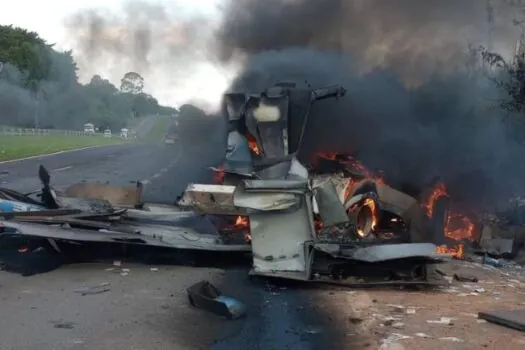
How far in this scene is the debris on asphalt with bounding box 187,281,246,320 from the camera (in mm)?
5781

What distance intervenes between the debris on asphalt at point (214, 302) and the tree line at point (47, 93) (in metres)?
25.5

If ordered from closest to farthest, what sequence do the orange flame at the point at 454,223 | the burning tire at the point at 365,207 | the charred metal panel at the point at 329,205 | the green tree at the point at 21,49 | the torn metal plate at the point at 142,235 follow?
the torn metal plate at the point at 142,235, the charred metal panel at the point at 329,205, the burning tire at the point at 365,207, the orange flame at the point at 454,223, the green tree at the point at 21,49

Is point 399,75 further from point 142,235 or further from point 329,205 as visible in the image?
point 142,235

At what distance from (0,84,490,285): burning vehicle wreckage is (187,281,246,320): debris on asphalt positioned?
3.13 ft

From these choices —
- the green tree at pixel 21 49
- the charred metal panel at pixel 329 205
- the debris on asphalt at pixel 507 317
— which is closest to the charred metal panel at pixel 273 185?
the charred metal panel at pixel 329 205

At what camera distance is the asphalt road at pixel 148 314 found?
4.99 meters

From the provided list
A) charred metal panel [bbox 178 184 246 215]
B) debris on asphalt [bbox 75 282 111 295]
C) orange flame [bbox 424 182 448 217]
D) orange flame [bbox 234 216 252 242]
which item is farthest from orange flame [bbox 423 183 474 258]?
debris on asphalt [bbox 75 282 111 295]

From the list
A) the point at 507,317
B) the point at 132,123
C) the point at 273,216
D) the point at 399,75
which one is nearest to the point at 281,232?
the point at 273,216

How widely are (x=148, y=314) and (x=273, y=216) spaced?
2.20 meters

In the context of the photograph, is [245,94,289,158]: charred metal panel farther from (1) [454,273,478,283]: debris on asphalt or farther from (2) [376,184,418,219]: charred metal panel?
(1) [454,273,478,283]: debris on asphalt

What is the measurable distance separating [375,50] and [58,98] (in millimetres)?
46458

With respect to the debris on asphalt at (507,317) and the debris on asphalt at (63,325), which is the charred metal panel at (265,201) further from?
the debris on asphalt at (63,325)

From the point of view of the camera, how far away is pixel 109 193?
10.7 metres

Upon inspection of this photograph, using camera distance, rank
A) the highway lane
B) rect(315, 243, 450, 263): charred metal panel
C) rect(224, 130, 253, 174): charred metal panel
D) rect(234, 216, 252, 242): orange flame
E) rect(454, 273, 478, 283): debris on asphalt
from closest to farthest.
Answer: rect(315, 243, 450, 263): charred metal panel < rect(454, 273, 478, 283): debris on asphalt < rect(234, 216, 252, 242): orange flame < rect(224, 130, 253, 174): charred metal panel < the highway lane
